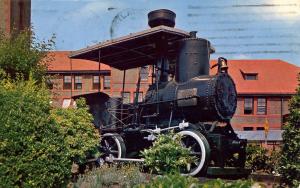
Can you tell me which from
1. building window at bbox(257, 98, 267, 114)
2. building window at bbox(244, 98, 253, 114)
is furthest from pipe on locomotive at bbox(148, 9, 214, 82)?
building window at bbox(244, 98, 253, 114)

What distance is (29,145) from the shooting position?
7242mm

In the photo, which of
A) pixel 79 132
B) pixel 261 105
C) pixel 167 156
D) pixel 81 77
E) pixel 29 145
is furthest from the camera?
pixel 81 77

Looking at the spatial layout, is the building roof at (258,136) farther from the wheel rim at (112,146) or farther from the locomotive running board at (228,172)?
the locomotive running board at (228,172)

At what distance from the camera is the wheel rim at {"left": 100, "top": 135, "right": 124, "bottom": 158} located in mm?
14414

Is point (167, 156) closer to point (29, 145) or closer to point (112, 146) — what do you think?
point (112, 146)

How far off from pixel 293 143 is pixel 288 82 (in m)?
52.3

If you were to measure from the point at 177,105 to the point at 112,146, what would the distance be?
248cm

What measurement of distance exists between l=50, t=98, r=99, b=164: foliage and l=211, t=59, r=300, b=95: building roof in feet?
160

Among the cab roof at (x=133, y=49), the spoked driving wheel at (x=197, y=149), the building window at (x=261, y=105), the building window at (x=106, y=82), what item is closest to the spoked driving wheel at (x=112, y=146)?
the spoked driving wheel at (x=197, y=149)

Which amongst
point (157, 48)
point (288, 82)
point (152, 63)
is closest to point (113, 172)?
point (157, 48)

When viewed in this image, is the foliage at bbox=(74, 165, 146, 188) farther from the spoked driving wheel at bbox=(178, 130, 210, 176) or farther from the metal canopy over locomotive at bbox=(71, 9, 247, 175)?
the metal canopy over locomotive at bbox=(71, 9, 247, 175)

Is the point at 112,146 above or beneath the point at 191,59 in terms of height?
beneath

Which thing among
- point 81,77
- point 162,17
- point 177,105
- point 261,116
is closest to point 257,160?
point 177,105

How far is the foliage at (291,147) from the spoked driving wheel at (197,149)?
2.09 m
